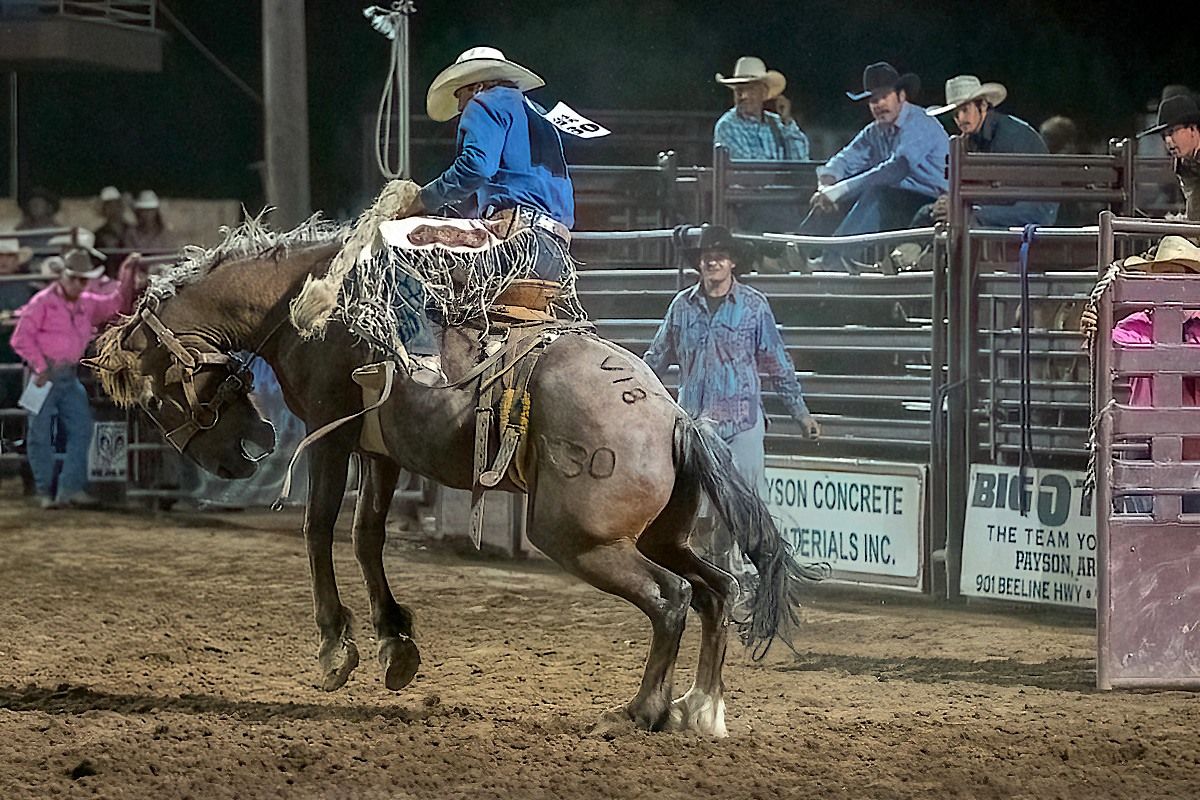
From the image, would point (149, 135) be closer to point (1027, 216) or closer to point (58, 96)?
point (58, 96)

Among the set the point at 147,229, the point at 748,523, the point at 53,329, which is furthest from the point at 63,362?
the point at 748,523

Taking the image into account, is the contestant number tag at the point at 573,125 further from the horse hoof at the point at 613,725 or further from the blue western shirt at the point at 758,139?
the blue western shirt at the point at 758,139

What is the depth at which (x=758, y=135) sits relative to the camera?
9680 mm

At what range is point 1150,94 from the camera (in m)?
13.4

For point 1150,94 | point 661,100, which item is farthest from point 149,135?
point 1150,94

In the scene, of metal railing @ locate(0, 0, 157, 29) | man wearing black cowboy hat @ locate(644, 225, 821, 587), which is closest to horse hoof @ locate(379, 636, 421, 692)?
man wearing black cowboy hat @ locate(644, 225, 821, 587)

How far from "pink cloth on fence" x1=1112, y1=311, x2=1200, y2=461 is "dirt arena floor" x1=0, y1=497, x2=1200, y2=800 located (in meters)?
0.95

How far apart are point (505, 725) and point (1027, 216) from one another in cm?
450

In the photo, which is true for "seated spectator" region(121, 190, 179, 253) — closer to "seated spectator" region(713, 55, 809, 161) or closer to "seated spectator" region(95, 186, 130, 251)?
"seated spectator" region(95, 186, 130, 251)

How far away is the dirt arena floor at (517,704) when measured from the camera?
4.50 m

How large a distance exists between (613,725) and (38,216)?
11.2 m

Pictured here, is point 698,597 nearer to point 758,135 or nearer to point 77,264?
point 758,135

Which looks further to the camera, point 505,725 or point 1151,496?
point 1151,496

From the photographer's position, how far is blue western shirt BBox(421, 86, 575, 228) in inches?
207
